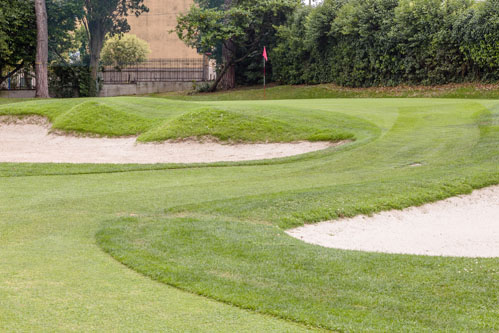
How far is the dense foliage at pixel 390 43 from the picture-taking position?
28.7 meters

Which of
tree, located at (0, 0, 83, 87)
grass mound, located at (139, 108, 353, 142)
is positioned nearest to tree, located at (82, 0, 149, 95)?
tree, located at (0, 0, 83, 87)

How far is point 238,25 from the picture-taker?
40.3 metres

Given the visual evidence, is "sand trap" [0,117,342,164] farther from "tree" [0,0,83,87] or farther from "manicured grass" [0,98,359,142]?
"tree" [0,0,83,87]

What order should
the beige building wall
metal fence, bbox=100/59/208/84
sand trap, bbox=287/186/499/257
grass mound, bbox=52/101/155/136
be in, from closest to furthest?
sand trap, bbox=287/186/499/257 < grass mound, bbox=52/101/155/136 < metal fence, bbox=100/59/208/84 < the beige building wall

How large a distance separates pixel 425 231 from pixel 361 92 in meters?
26.4

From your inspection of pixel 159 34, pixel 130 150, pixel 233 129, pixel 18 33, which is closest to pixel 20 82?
pixel 18 33

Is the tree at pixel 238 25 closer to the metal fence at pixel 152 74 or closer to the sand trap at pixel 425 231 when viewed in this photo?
the metal fence at pixel 152 74

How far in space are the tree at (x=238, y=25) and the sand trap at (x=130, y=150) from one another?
69.7ft

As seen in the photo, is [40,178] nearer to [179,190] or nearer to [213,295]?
[179,190]

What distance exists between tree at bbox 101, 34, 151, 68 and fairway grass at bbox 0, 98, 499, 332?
50636mm

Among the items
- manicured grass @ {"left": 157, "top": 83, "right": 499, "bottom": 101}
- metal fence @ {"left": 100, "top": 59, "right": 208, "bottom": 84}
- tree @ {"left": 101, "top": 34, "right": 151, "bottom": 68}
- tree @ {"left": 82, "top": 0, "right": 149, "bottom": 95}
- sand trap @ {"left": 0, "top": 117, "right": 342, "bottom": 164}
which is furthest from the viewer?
tree @ {"left": 101, "top": 34, "right": 151, "bottom": 68}

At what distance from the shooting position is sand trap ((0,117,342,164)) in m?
15.6

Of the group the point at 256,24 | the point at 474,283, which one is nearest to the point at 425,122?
the point at 474,283

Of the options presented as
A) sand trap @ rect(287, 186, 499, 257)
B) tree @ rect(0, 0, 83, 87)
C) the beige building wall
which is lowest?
sand trap @ rect(287, 186, 499, 257)
